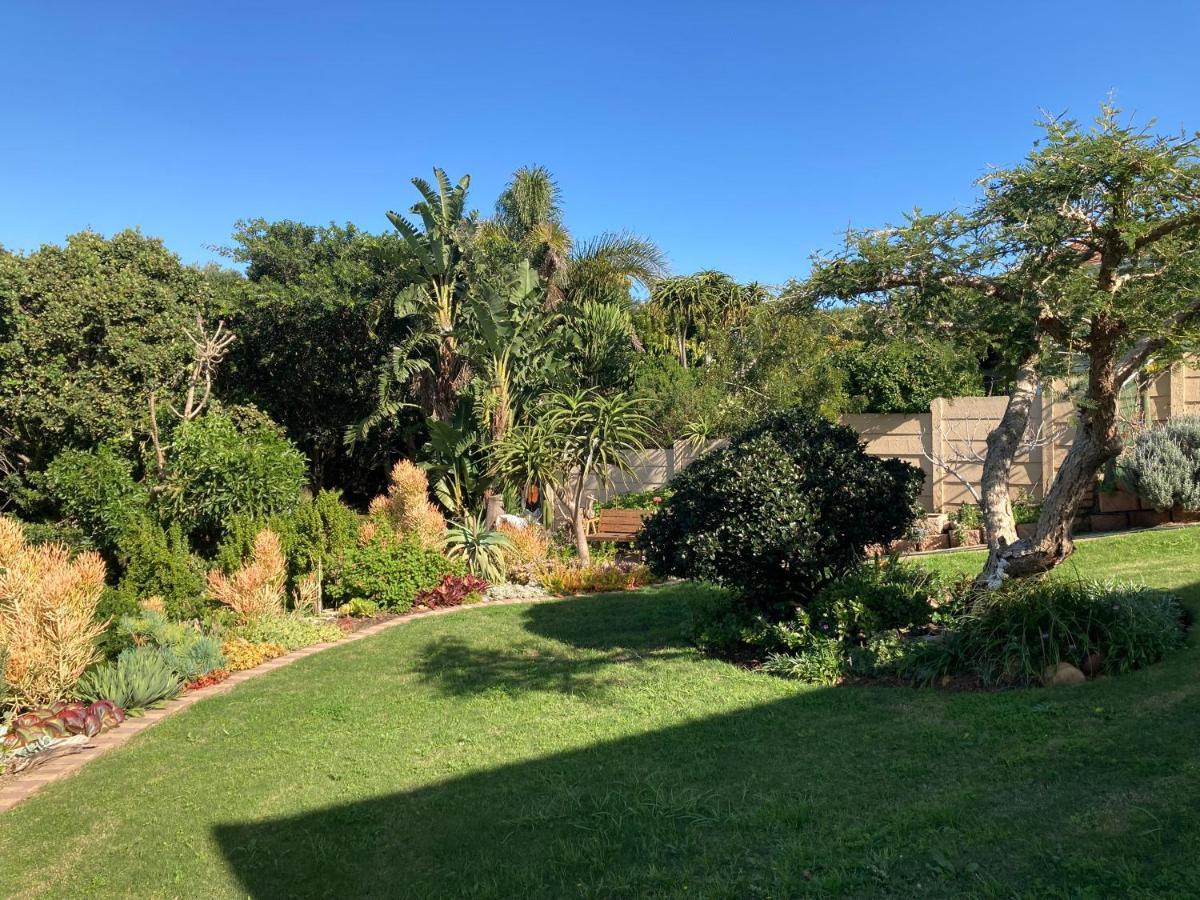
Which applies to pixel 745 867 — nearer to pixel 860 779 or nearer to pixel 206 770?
pixel 860 779

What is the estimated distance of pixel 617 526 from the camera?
13617 millimetres

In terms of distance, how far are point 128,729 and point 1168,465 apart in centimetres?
1204

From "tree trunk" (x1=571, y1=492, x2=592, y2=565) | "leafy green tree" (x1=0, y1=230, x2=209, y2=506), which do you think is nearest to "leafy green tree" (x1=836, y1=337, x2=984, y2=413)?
"tree trunk" (x1=571, y1=492, x2=592, y2=565)

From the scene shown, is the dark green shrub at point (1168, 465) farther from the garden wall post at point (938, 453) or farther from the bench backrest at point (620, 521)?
the bench backrest at point (620, 521)

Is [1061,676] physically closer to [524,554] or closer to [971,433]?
[524,554]

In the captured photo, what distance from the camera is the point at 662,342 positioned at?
23781 mm

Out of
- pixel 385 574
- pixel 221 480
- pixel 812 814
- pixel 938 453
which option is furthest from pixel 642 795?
pixel 938 453

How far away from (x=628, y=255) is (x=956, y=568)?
12.4 metres

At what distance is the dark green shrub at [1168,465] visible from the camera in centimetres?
1075

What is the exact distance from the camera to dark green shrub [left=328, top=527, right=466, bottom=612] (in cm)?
1038

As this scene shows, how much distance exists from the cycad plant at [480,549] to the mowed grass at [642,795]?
4.77 meters

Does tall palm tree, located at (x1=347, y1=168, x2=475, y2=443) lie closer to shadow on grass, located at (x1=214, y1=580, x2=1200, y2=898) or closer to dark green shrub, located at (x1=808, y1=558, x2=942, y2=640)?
dark green shrub, located at (x1=808, y1=558, x2=942, y2=640)

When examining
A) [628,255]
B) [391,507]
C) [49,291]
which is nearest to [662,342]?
[628,255]

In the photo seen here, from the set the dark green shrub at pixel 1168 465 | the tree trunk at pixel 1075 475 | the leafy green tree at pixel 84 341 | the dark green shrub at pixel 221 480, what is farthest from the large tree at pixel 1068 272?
the leafy green tree at pixel 84 341
